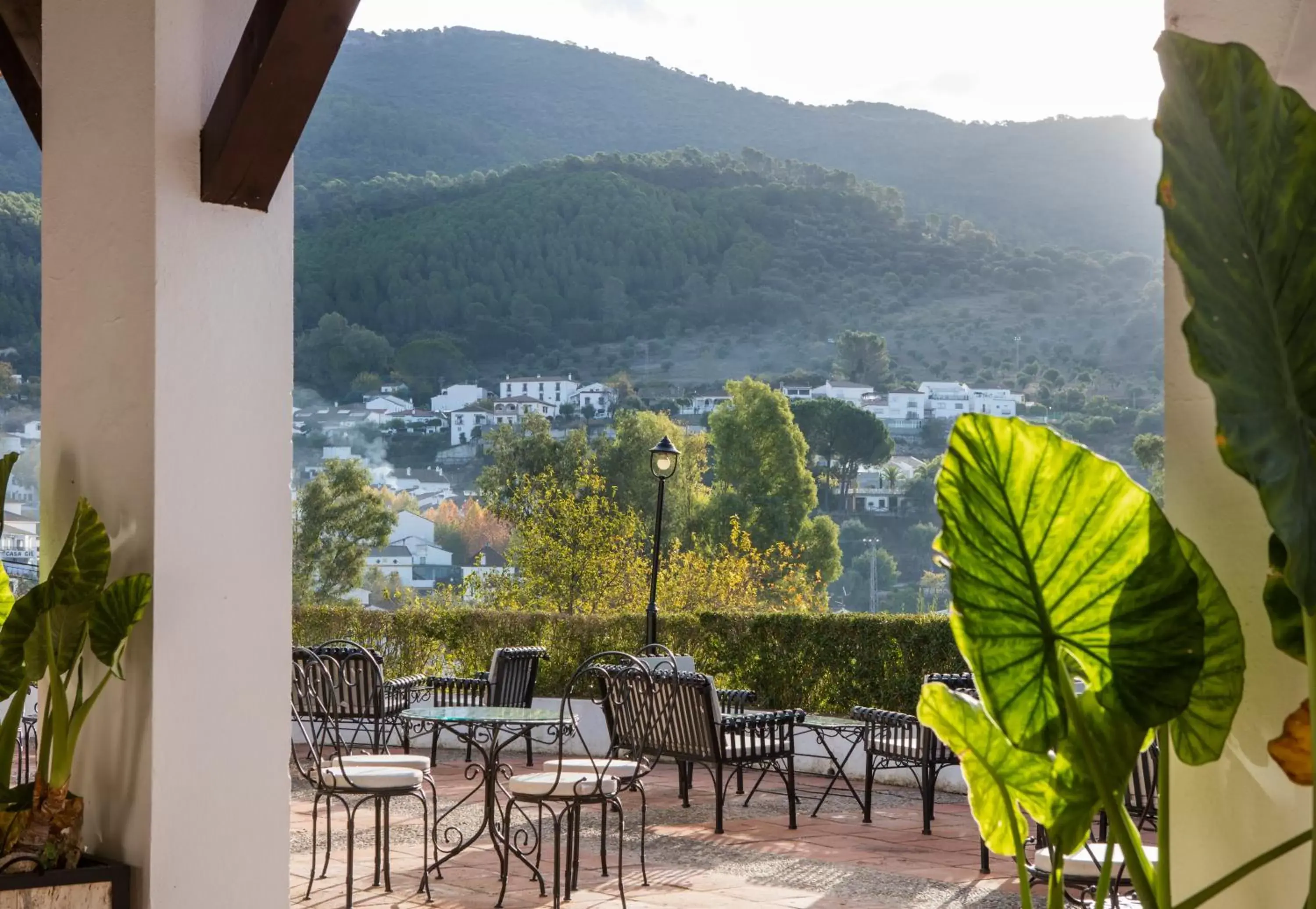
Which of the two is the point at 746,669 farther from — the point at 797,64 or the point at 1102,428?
the point at 797,64

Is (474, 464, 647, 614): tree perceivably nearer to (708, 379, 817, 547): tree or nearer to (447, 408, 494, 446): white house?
(447, 408, 494, 446): white house

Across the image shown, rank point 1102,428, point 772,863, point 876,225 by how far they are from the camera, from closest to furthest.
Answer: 1. point 772,863
2. point 1102,428
3. point 876,225

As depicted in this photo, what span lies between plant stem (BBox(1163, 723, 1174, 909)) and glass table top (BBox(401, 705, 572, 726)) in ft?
11.4

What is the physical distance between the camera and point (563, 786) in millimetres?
4449

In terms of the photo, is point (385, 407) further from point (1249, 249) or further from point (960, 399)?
point (1249, 249)

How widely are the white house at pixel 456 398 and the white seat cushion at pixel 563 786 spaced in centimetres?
3763

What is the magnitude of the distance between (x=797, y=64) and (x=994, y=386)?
17.4m

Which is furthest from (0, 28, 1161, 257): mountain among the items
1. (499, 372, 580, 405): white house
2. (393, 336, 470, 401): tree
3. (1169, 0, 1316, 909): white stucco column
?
(1169, 0, 1316, 909): white stucco column

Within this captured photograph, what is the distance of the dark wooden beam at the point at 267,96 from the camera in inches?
91.1

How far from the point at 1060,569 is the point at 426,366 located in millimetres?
41884

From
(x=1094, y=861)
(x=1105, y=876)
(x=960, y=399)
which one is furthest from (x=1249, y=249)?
(x=960, y=399)

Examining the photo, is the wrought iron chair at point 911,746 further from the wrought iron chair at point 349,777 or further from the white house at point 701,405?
the white house at point 701,405

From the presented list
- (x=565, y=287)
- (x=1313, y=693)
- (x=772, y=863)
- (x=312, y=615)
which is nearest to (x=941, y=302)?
(x=565, y=287)

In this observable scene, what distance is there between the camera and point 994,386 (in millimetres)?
42156
